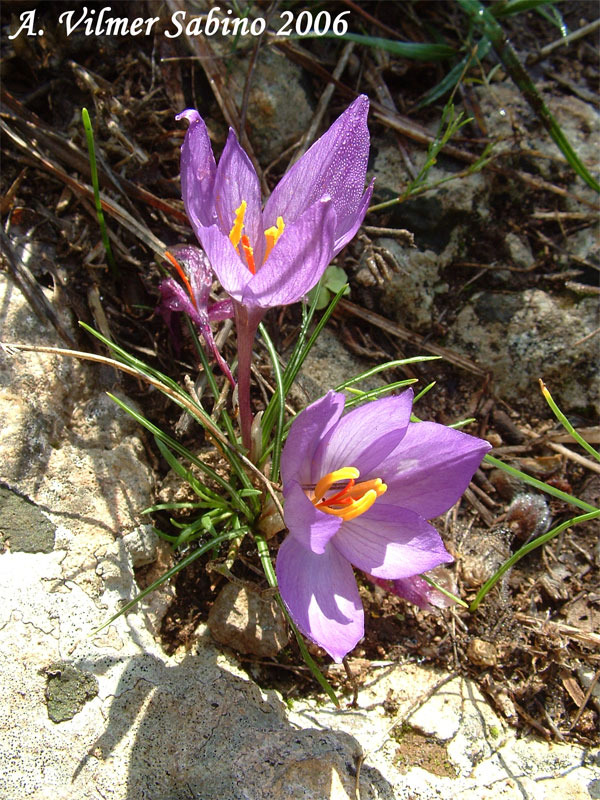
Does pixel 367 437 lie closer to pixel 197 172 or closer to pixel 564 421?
pixel 564 421

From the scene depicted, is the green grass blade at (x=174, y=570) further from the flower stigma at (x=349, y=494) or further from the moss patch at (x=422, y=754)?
the moss patch at (x=422, y=754)

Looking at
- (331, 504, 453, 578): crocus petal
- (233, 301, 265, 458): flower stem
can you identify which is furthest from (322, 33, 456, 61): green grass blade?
(331, 504, 453, 578): crocus petal

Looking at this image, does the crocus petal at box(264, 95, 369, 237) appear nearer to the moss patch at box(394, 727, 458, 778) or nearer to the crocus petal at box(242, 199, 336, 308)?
the crocus petal at box(242, 199, 336, 308)

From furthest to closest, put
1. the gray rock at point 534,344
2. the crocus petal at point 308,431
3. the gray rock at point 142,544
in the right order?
the gray rock at point 534,344, the gray rock at point 142,544, the crocus petal at point 308,431

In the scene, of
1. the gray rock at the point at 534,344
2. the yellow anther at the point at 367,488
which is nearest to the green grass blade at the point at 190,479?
the yellow anther at the point at 367,488

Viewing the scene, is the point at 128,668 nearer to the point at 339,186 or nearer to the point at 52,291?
the point at 52,291

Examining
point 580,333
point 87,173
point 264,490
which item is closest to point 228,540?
point 264,490

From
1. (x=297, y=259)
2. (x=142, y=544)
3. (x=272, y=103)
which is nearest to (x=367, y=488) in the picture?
(x=297, y=259)
